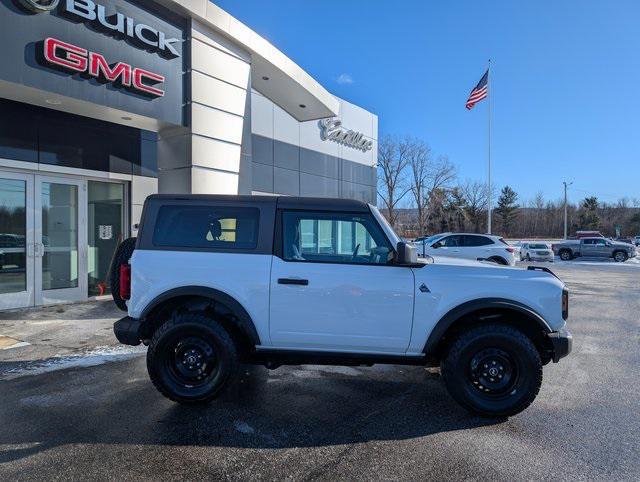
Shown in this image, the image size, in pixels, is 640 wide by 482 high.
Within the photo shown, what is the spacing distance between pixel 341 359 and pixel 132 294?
2130mm

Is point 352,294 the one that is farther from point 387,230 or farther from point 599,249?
point 599,249

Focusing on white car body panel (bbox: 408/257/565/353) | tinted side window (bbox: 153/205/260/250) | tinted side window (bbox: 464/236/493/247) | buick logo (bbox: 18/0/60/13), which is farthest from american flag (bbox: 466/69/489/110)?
tinted side window (bbox: 153/205/260/250)

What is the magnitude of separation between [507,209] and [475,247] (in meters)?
72.1

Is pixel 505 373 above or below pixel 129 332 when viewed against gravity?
below

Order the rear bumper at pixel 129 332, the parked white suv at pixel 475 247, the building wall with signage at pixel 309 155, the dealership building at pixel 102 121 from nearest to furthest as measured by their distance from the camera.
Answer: the rear bumper at pixel 129 332 → the dealership building at pixel 102 121 → the building wall with signage at pixel 309 155 → the parked white suv at pixel 475 247

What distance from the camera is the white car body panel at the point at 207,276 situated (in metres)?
4.16

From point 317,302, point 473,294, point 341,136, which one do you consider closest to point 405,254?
point 473,294

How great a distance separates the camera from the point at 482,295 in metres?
4.02

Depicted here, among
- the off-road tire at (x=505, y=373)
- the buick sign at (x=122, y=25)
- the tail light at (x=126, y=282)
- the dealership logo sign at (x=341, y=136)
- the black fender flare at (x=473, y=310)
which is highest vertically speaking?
the dealership logo sign at (x=341, y=136)

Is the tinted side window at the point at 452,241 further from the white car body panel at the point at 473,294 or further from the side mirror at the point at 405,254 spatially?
the side mirror at the point at 405,254

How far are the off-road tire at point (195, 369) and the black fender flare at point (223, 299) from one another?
212 mm

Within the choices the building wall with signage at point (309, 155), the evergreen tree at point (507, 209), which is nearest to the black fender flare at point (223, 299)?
the building wall with signage at point (309, 155)

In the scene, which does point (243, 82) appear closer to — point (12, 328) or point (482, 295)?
point (12, 328)

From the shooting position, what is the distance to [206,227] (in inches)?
172
